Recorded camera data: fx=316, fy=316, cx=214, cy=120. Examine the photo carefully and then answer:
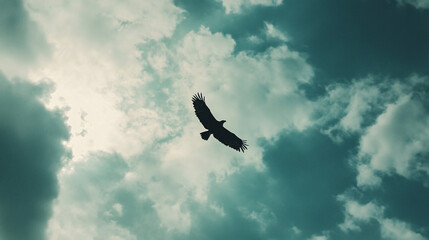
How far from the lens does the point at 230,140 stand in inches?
1015

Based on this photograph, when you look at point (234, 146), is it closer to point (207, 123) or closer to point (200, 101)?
point (207, 123)

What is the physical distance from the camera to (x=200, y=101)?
79.4 feet

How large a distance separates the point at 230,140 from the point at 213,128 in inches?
71.2

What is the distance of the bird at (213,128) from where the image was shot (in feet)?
79.6

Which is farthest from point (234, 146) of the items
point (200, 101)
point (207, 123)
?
point (200, 101)

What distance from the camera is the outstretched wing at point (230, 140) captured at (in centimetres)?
2540

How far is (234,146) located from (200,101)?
4.81 meters

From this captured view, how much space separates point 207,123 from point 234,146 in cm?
307

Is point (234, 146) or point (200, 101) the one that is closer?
point (200, 101)

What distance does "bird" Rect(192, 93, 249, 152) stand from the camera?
24250 mm

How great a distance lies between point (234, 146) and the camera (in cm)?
2592

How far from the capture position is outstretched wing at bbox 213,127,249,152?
25.4 metres

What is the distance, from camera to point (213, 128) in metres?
25.2

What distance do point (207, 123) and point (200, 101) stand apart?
190 cm
